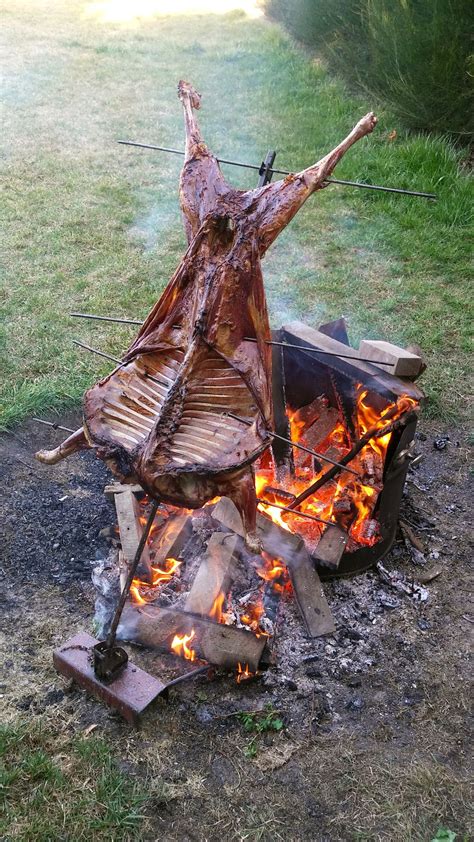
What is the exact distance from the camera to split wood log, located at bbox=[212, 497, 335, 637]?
3.23 meters

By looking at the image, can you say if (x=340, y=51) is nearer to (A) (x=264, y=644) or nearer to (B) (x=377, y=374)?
(B) (x=377, y=374)

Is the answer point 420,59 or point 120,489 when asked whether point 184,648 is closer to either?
point 120,489

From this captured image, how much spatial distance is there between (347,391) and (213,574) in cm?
117

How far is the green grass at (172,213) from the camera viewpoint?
557 centimetres

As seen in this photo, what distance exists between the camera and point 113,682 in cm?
288

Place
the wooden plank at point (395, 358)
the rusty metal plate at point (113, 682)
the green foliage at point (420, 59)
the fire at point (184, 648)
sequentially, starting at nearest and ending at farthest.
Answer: the rusty metal plate at point (113, 682), the fire at point (184, 648), the wooden plank at point (395, 358), the green foliage at point (420, 59)

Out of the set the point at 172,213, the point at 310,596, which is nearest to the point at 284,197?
the point at 310,596

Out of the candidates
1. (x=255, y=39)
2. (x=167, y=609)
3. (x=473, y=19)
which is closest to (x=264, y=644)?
(x=167, y=609)

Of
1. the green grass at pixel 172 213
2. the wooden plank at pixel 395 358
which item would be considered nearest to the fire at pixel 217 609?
the wooden plank at pixel 395 358

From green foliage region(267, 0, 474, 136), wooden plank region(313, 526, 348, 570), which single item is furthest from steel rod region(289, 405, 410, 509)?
green foliage region(267, 0, 474, 136)

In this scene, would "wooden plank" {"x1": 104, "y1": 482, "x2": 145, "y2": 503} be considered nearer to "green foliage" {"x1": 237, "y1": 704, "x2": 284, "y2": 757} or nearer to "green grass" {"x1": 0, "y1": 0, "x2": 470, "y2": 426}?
Result: "green grass" {"x1": 0, "y1": 0, "x2": 470, "y2": 426}

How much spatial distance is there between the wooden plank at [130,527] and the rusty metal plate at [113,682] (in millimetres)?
425

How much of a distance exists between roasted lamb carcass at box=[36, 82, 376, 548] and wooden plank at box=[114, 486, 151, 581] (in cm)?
60

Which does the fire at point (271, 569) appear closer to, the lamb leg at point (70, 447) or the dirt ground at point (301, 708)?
the dirt ground at point (301, 708)
